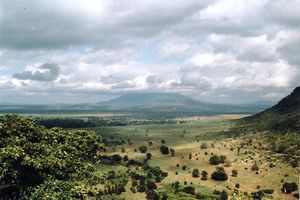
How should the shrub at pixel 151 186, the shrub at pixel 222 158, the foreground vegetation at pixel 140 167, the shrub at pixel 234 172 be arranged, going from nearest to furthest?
the foreground vegetation at pixel 140 167
the shrub at pixel 151 186
the shrub at pixel 234 172
the shrub at pixel 222 158

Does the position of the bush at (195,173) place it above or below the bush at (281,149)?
below

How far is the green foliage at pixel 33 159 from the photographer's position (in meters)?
46.4

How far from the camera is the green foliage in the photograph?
46.4 metres

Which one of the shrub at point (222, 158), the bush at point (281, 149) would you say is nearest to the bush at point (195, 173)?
the shrub at point (222, 158)

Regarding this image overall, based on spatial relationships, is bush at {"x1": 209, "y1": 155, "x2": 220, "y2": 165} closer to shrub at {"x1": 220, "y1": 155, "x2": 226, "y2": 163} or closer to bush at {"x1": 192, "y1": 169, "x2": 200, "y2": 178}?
shrub at {"x1": 220, "y1": 155, "x2": 226, "y2": 163}

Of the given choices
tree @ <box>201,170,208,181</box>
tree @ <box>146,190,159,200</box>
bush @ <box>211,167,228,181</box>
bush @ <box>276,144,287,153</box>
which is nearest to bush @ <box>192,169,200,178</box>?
tree @ <box>201,170,208,181</box>

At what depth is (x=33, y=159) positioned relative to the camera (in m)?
47.5

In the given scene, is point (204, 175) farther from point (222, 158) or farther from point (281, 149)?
point (281, 149)

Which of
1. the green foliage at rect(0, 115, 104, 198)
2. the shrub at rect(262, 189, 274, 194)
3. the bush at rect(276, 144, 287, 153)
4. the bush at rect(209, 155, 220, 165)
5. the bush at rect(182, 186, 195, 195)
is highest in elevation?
the green foliage at rect(0, 115, 104, 198)

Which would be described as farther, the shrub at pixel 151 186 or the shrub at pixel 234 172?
the shrub at pixel 234 172

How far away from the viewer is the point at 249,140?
185125mm

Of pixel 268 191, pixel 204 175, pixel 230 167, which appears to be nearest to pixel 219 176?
pixel 204 175

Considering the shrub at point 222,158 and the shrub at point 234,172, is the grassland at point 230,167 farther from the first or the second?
the shrub at point 222,158

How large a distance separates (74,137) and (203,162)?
327 ft
